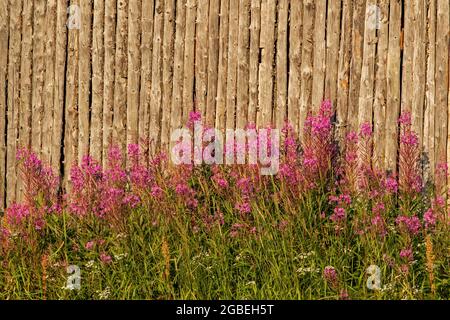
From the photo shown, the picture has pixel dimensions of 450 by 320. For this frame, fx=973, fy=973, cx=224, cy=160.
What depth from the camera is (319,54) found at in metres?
8.12

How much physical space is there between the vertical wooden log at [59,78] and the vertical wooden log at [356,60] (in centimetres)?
256

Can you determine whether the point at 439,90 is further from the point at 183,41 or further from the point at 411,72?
the point at 183,41

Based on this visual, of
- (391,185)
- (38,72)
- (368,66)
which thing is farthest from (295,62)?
(38,72)

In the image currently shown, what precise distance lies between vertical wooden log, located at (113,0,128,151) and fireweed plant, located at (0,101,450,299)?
1.35 feet

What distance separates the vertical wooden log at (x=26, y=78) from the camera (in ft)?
28.8

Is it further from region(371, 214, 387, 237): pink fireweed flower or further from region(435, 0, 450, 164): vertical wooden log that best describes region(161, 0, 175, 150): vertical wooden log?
region(371, 214, 387, 237): pink fireweed flower

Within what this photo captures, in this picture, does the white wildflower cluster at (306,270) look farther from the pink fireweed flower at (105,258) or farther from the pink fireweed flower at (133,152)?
the pink fireweed flower at (133,152)

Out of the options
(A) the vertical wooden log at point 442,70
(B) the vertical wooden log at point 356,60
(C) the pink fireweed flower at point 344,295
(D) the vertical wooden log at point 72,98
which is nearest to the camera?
(C) the pink fireweed flower at point 344,295

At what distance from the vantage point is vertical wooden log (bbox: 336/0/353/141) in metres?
8.09

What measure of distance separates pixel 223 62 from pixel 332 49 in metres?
0.93

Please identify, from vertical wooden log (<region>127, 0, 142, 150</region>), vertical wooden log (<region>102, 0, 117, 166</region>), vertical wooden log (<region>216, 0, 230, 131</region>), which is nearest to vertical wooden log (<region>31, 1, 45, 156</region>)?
vertical wooden log (<region>102, 0, 117, 166</region>)

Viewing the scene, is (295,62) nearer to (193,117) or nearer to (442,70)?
(193,117)

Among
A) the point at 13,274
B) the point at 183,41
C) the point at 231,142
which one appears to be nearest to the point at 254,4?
the point at 183,41

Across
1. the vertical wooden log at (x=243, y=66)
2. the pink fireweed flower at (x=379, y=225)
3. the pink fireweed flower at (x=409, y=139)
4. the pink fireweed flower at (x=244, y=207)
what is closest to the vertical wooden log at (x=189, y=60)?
the vertical wooden log at (x=243, y=66)
